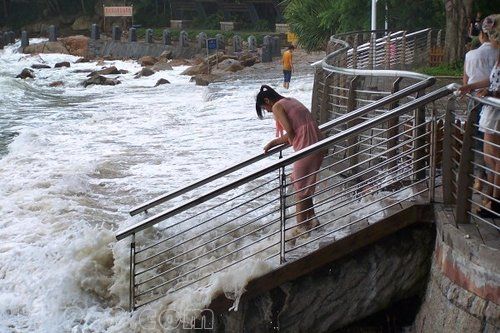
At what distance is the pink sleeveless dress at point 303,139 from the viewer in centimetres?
680

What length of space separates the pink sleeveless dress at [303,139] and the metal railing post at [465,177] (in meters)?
1.37

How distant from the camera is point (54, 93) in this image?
3378 cm

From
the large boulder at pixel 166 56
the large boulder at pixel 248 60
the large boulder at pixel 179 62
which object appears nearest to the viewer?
the large boulder at pixel 248 60

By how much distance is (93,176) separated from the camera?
508 inches

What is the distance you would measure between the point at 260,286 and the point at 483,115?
77.0 inches

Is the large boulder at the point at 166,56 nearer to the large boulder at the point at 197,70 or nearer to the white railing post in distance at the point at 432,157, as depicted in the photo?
the large boulder at the point at 197,70

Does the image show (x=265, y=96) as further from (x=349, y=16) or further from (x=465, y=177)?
(x=349, y=16)

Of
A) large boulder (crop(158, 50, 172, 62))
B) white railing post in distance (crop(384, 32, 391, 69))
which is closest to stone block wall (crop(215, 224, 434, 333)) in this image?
white railing post in distance (crop(384, 32, 391, 69))

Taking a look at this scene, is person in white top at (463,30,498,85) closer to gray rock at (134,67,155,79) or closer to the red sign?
gray rock at (134,67,155,79)

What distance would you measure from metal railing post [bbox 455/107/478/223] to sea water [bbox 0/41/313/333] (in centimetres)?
159

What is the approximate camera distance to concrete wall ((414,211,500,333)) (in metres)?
5.06

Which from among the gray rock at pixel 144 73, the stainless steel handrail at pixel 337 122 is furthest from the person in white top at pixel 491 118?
the gray rock at pixel 144 73

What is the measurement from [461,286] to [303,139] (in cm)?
200

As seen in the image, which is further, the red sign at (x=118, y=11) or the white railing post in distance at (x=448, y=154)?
the red sign at (x=118, y=11)
